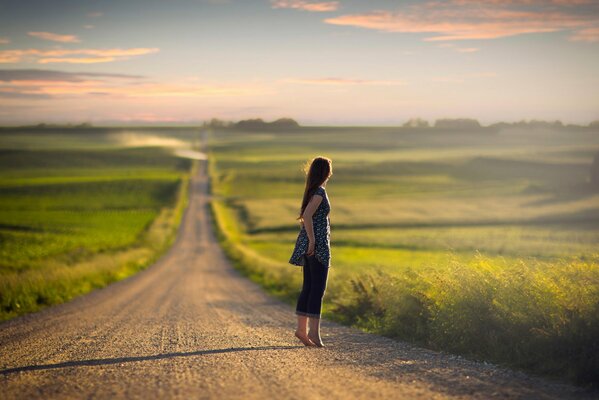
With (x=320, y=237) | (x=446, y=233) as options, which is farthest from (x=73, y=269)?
(x=446, y=233)

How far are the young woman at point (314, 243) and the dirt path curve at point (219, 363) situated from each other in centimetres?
44

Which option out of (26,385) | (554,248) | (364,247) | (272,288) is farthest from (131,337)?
(364,247)

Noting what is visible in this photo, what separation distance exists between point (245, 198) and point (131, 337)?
8360 cm

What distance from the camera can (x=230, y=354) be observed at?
24.9 ft

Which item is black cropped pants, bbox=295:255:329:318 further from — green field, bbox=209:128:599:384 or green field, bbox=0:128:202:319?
green field, bbox=0:128:202:319

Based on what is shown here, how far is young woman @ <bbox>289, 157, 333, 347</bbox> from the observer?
8.04 meters

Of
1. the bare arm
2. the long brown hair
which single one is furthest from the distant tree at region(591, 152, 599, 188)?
the bare arm

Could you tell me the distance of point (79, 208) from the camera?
80625mm

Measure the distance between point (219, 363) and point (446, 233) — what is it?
44026 millimetres

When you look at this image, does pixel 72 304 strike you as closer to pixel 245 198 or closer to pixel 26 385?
pixel 26 385

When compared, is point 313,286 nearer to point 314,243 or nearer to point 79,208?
point 314,243

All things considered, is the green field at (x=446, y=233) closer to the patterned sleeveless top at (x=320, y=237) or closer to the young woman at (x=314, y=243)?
the young woman at (x=314, y=243)

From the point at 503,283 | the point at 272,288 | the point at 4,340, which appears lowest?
the point at 272,288

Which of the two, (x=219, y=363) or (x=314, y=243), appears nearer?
(x=219, y=363)
